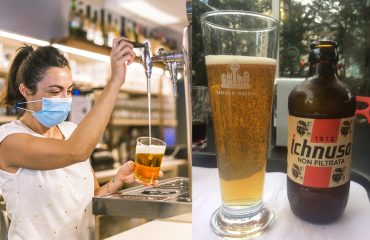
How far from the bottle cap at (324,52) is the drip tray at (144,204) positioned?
0.35 metres

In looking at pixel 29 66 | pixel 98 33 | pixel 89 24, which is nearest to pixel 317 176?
pixel 29 66

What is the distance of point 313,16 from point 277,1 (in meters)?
0.06

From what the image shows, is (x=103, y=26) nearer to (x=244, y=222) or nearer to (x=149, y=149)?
(x=149, y=149)

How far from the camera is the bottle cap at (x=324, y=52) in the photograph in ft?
1.57

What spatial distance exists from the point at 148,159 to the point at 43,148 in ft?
0.66

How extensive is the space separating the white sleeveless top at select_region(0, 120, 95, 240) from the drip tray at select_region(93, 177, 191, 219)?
53 mm

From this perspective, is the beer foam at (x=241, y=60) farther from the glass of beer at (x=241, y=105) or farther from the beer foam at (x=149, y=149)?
the beer foam at (x=149, y=149)

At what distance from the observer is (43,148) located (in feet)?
2.16

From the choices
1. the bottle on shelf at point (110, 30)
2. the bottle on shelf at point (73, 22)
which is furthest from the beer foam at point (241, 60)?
the bottle on shelf at point (73, 22)

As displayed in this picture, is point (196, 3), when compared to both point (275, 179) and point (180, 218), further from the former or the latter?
point (180, 218)

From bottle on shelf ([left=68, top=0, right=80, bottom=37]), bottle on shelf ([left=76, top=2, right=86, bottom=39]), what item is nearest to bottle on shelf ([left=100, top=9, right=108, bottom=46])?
bottle on shelf ([left=76, top=2, right=86, bottom=39])

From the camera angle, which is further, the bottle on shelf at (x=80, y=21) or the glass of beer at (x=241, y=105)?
the bottle on shelf at (x=80, y=21)

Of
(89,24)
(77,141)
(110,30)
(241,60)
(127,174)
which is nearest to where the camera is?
(241,60)

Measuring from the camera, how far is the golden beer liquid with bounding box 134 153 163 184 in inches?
26.5
